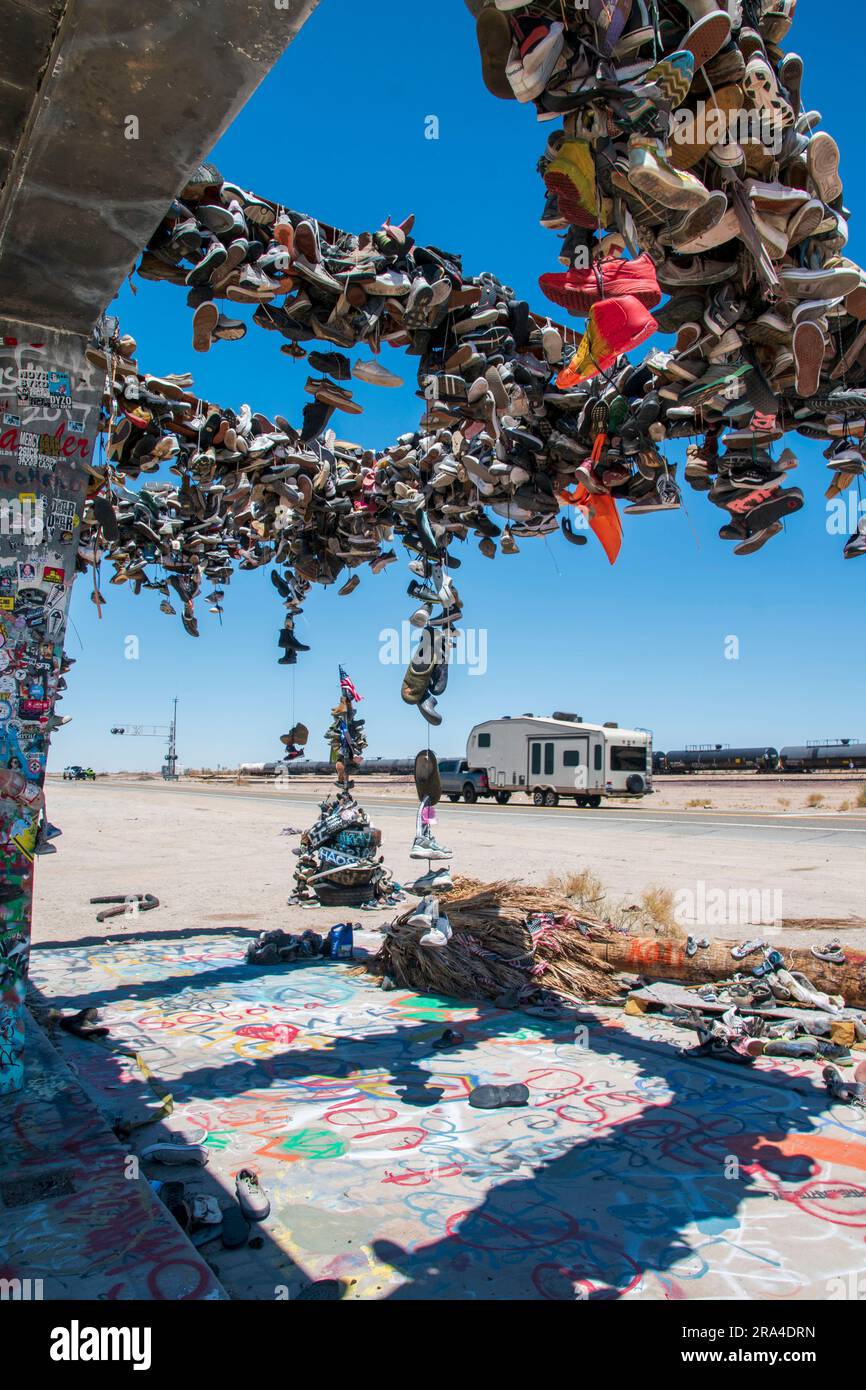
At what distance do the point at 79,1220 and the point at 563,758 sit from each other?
114 feet

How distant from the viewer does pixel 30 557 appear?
4746 millimetres

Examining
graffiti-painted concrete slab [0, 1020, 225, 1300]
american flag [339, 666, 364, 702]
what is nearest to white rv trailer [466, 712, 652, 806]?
american flag [339, 666, 364, 702]

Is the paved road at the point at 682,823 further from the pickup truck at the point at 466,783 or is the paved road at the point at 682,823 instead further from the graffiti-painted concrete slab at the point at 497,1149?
the graffiti-painted concrete slab at the point at 497,1149

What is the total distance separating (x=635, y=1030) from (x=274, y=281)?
6.30 m

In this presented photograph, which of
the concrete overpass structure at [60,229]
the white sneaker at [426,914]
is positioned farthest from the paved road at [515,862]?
the concrete overpass structure at [60,229]

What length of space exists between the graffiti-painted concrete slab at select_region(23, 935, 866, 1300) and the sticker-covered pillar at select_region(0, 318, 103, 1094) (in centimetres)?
173

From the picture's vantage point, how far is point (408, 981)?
27.0 feet

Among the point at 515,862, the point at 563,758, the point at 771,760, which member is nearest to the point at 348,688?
the point at 515,862

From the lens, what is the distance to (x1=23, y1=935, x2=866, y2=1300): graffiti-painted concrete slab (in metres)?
3.29

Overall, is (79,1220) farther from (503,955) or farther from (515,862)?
(515,862)

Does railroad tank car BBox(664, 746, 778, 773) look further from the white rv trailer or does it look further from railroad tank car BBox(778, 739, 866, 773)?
the white rv trailer

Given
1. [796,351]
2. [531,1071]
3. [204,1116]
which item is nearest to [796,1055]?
[531,1071]

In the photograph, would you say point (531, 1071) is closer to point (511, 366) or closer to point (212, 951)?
point (511, 366)

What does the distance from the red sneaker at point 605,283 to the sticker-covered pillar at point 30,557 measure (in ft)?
10.8
